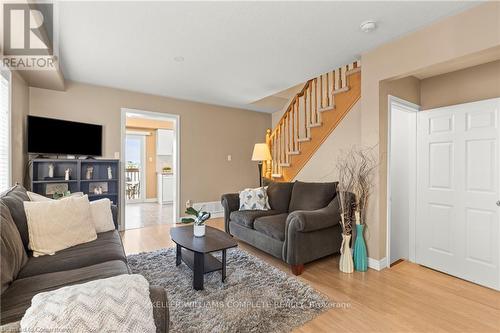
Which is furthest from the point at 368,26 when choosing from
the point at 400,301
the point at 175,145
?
the point at 175,145

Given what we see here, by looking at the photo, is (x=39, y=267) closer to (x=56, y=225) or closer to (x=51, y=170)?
(x=56, y=225)

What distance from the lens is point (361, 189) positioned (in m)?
2.77

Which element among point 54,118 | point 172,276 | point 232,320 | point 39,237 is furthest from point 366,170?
point 54,118

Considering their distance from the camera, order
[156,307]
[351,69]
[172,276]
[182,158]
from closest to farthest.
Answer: [156,307]
[172,276]
[351,69]
[182,158]

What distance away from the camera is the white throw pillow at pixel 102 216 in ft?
7.87

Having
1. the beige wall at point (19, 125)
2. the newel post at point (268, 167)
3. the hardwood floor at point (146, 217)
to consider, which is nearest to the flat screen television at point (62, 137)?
the beige wall at point (19, 125)

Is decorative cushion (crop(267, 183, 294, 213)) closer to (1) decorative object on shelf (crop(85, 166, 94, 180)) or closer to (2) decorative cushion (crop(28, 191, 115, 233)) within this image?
(2) decorative cushion (crop(28, 191, 115, 233))

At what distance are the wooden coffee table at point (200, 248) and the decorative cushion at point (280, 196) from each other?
4.23 ft

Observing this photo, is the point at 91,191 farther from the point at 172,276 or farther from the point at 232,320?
the point at 232,320

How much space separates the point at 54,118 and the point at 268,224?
3.63 meters

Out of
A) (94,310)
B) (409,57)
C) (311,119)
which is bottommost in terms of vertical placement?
(94,310)

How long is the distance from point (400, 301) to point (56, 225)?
9.56 ft

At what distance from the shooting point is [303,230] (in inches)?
98.0

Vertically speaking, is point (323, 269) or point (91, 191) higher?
point (91, 191)
